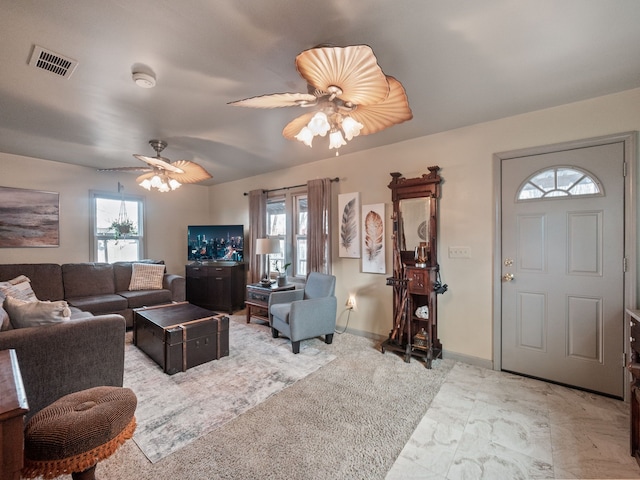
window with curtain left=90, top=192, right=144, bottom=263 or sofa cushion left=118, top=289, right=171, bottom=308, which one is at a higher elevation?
window with curtain left=90, top=192, right=144, bottom=263

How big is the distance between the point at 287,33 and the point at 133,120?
2020 mm

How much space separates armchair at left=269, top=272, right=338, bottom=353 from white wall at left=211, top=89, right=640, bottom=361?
17.9 inches

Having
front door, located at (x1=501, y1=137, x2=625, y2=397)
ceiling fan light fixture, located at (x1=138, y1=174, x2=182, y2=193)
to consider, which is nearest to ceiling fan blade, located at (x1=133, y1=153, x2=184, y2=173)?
ceiling fan light fixture, located at (x1=138, y1=174, x2=182, y2=193)

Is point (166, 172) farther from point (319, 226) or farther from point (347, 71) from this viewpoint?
point (347, 71)

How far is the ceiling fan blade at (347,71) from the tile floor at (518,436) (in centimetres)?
205

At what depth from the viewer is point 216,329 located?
2.89 m

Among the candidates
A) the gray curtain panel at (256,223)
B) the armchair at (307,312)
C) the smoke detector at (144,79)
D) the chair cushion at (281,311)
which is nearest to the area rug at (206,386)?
the armchair at (307,312)

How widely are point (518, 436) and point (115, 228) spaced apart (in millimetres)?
5741

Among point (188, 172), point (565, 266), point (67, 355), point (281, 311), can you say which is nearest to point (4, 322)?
point (67, 355)

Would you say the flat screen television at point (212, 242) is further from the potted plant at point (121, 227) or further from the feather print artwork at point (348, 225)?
the feather print artwork at point (348, 225)

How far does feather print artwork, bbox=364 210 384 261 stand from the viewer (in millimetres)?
3535

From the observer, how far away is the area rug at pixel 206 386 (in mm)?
1851

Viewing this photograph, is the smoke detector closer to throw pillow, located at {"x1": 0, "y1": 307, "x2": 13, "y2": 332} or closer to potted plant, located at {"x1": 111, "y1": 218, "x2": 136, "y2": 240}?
throw pillow, located at {"x1": 0, "y1": 307, "x2": 13, "y2": 332}

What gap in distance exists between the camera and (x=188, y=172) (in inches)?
125
